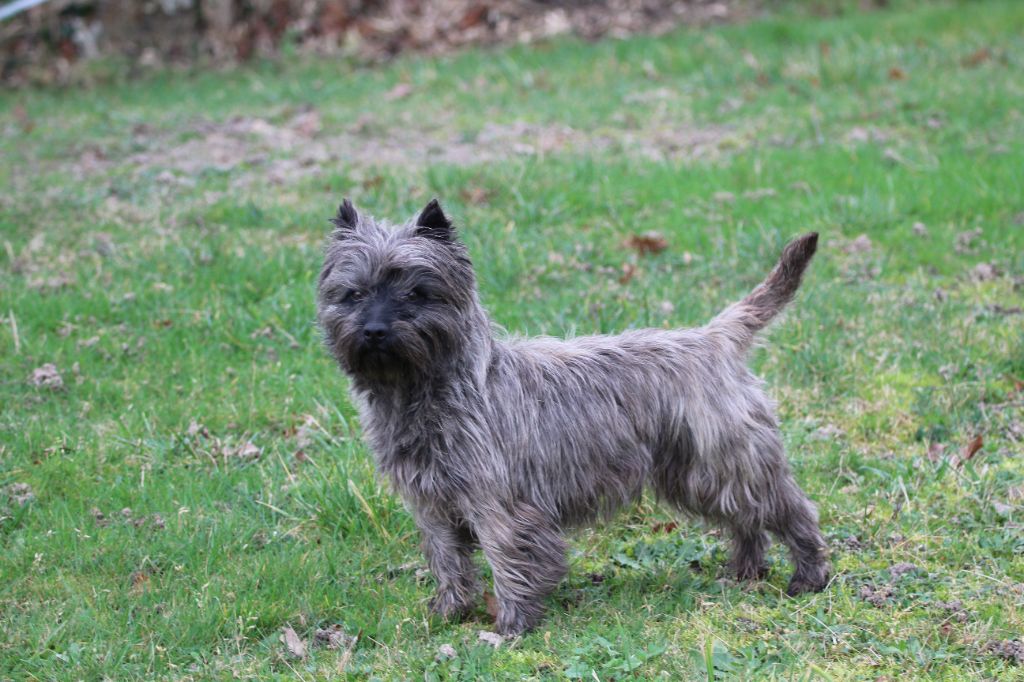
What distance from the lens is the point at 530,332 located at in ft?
23.8

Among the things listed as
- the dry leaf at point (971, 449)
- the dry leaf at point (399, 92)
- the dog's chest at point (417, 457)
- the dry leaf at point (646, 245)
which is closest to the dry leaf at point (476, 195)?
the dry leaf at point (646, 245)

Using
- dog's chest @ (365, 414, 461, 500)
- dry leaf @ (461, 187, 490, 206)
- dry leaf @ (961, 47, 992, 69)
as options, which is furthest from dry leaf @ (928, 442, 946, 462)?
dry leaf @ (961, 47, 992, 69)

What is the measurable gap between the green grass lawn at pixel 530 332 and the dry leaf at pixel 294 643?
0.04 metres

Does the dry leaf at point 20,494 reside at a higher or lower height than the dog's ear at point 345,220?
lower

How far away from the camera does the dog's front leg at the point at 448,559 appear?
499 centimetres

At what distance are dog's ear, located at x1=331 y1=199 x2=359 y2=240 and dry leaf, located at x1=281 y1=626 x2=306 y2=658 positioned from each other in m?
1.60

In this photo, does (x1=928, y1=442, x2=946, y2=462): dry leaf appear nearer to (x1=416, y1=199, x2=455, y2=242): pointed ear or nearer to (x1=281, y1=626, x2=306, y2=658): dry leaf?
(x1=416, y1=199, x2=455, y2=242): pointed ear

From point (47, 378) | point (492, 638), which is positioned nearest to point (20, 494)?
Answer: point (47, 378)

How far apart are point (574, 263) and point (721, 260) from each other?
0.99m

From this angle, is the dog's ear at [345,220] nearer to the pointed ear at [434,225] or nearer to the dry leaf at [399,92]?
the pointed ear at [434,225]

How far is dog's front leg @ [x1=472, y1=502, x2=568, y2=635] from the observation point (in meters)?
4.84

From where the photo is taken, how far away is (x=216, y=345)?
735 centimetres

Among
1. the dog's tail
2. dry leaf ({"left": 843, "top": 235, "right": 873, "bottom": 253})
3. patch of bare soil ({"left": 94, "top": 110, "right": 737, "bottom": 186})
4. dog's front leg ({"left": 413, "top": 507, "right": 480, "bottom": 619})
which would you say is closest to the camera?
dog's front leg ({"left": 413, "top": 507, "right": 480, "bottom": 619})

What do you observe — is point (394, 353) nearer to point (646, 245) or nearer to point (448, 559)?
point (448, 559)
